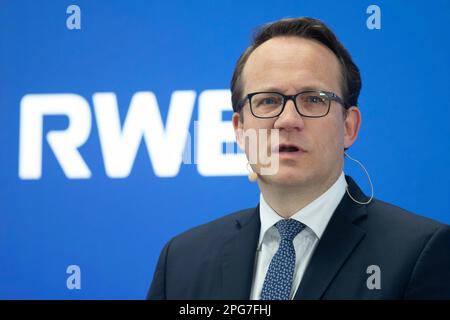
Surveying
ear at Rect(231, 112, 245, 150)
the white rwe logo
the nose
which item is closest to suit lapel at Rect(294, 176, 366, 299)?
the nose

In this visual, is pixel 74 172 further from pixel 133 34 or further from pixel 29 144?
pixel 133 34

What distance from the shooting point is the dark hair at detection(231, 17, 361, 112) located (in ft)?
4.91

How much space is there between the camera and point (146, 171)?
1.97 m

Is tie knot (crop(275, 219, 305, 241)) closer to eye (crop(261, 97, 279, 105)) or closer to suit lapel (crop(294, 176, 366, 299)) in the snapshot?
suit lapel (crop(294, 176, 366, 299))

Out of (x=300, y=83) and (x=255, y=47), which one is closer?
(x=300, y=83)

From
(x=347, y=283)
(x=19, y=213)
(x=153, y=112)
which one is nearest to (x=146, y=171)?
(x=153, y=112)

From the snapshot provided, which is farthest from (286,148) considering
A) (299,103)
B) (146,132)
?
(146,132)

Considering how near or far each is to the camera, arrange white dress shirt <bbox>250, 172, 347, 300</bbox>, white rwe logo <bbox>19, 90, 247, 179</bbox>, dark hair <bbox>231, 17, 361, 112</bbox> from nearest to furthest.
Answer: white dress shirt <bbox>250, 172, 347, 300</bbox> → dark hair <bbox>231, 17, 361, 112</bbox> → white rwe logo <bbox>19, 90, 247, 179</bbox>

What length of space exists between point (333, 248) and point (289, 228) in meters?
0.12

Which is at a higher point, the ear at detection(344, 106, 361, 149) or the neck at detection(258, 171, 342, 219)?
the ear at detection(344, 106, 361, 149)

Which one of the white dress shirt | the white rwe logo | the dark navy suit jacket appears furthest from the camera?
the white rwe logo

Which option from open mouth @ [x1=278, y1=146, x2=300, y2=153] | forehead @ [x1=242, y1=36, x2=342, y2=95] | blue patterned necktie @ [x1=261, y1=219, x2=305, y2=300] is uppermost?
forehead @ [x1=242, y1=36, x2=342, y2=95]

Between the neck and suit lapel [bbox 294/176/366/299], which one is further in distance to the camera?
the neck
